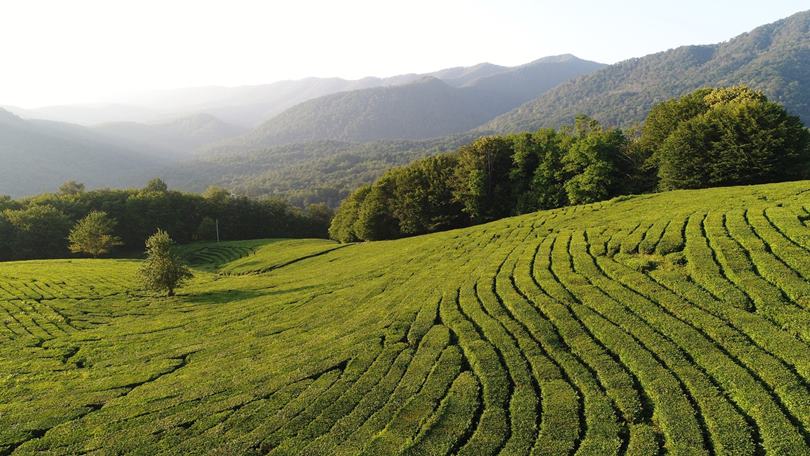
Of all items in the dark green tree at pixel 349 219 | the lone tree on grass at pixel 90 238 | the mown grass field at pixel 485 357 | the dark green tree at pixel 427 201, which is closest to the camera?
the mown grass field at pixel 485 357

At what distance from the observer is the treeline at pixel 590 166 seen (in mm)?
51000

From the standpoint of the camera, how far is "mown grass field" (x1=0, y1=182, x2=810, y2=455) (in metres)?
14.4

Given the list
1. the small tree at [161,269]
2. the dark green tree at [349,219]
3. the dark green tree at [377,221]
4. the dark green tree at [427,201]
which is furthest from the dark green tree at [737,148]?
the small tree at [161,269]

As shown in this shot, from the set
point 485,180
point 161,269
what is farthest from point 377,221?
point 161,269

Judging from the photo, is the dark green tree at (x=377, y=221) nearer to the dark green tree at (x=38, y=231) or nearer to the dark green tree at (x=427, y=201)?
the dark green tree at (x=427, y=201)

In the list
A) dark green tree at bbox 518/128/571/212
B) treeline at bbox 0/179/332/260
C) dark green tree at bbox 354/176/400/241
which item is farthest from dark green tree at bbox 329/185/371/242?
treeline at bbox 0/179/332/260

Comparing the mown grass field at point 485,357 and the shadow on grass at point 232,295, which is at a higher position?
the mown grass field at point 485,357

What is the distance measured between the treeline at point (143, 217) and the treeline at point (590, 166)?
4127 cm

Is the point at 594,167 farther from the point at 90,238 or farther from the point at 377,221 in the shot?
the point at 90,238

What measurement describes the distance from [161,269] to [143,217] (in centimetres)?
7622

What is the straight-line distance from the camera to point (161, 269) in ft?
139

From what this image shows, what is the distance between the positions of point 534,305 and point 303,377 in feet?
42.1

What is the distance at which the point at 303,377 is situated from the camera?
769 inches

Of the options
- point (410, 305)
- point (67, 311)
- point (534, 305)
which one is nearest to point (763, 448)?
point (534, 305)
